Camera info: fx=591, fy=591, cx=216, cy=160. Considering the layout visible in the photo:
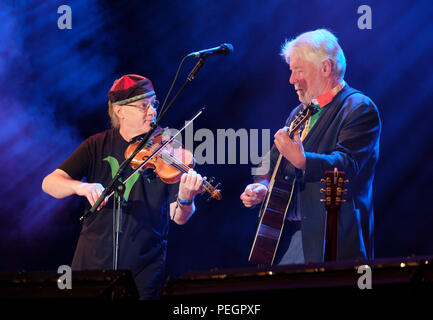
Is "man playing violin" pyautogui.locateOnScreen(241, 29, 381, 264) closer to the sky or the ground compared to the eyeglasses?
closer to the ground

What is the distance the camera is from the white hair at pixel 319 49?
448 cm

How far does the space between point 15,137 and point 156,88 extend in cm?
137

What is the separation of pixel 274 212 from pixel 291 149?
1.56ft

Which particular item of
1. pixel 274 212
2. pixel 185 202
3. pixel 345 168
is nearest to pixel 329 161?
pixel 345 168

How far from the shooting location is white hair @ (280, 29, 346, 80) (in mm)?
4480

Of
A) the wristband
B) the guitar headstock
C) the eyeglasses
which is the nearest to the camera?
the guitar headstock

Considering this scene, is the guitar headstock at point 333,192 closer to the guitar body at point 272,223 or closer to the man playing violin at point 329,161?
the man playing violin at point 329,161

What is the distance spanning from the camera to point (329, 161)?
4117 millimetres

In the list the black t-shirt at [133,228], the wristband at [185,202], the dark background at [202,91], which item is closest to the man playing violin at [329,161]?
the dark background at [202,91]

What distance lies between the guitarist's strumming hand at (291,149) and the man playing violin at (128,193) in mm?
670

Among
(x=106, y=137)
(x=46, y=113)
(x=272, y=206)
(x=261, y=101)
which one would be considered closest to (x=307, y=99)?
(x=261, y=101)

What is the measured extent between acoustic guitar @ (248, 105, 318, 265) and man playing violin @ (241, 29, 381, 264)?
0.04 metres

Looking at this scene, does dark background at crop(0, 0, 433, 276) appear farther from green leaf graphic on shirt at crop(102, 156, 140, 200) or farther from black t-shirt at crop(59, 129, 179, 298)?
green leaf graphic on shirt at crop(102, 156, 140, 200)

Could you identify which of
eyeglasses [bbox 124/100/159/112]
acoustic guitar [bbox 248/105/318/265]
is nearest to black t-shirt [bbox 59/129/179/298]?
eyeglasses [bbox 124/100/159/112]
